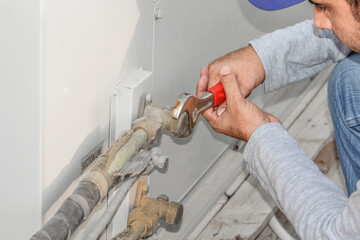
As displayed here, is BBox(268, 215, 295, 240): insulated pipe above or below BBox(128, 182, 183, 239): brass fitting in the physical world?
below

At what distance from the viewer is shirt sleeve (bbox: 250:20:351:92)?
1166 millimetres

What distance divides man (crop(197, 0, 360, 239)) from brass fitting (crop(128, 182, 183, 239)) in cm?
16

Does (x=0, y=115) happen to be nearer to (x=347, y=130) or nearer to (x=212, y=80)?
(x=212, y=80)

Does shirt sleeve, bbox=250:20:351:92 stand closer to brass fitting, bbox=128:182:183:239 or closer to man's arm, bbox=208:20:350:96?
man's arm, bbox=208:20:350:96

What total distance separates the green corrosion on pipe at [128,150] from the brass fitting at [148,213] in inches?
5.2

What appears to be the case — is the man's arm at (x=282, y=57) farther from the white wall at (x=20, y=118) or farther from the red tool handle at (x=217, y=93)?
the white wall at (x=20, y=118)

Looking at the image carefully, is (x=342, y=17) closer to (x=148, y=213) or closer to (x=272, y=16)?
(x=148, y=213)

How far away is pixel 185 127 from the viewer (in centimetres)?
95

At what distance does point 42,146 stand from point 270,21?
2.93ft

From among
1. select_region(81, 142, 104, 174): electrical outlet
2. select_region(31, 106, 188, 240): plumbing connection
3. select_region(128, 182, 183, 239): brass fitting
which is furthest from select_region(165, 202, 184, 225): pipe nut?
select_region(81, 142, 104, 174): electrical outlet

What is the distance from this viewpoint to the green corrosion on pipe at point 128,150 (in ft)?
2.85

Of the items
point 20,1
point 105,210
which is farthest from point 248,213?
point 20,1

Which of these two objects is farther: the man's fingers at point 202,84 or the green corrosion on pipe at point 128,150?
the man's fingers at point 202,84

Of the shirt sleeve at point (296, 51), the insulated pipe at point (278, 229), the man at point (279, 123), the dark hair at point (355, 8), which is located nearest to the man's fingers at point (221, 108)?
the man at point (279, 123)
